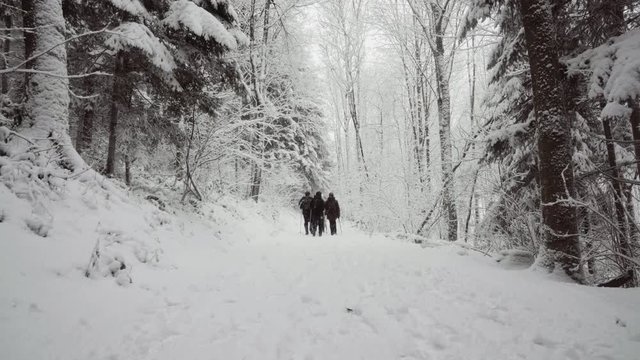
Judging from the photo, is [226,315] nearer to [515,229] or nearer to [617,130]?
[515,229]

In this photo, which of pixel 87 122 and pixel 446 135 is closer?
pixel 87 122

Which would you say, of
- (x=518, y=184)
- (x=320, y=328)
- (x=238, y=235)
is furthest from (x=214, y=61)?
(x=518, y=184)

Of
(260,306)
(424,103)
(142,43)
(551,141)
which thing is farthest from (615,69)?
(424,103)

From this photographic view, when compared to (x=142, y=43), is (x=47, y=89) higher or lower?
lower

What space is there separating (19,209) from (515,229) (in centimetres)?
945

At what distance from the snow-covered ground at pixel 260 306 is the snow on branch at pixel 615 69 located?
2503 millimetres

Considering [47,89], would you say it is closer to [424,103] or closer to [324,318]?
[324,318]

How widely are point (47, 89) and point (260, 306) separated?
5.39 m

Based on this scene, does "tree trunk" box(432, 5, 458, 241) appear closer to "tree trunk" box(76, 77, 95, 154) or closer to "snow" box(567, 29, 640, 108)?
"snow" box(567, 29, 640, 108)

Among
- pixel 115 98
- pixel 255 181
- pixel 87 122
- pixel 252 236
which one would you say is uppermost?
pixel 115 98

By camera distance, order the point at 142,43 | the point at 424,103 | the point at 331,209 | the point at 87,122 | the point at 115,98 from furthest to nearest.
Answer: the point at 424,103
the point at 331,209
the point at 87,122
the point at 115,98
the point at 142,43

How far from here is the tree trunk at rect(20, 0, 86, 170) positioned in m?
5.68

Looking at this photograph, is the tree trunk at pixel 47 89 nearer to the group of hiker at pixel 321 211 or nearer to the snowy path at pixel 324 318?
the snowy path at pixel 324 318

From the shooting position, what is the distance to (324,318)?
367 centimetres
